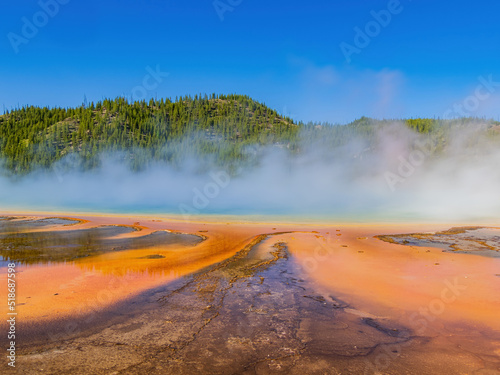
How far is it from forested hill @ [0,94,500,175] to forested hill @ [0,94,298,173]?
24 centimetres

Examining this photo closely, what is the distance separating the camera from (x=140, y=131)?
9925cm

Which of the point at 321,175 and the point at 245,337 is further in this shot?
the point at 321,175

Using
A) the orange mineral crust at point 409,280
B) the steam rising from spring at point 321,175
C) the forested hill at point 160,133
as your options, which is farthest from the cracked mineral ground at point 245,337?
the forested hill at point 160,133

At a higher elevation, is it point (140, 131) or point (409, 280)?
point (140, 131)

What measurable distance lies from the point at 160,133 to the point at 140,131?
6.21 m

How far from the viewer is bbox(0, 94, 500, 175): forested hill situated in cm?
8750

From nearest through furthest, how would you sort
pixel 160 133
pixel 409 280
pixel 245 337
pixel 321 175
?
pixel 245 337 < pixel 409 280 < pixel 321 175 < pixel 160 133

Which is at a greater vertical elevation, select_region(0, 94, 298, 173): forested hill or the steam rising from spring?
select_region(0, 94, 298, 173): forested hill

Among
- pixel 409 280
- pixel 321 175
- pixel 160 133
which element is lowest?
pixel 409 280

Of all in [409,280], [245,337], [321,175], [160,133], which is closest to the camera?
[245,337]

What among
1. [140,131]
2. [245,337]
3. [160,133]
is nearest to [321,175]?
[160,133]

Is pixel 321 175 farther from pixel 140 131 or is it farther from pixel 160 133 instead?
pixel 140 131

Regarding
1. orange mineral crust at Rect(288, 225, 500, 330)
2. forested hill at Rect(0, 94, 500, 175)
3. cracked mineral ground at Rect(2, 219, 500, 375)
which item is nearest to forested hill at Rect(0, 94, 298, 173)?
forested hill at Rect(0, 94, 500, 175)

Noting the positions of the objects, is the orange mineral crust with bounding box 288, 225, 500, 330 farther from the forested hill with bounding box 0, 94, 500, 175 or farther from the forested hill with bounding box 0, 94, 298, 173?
the forested hill with bounding box 0, 94, 298, 173
